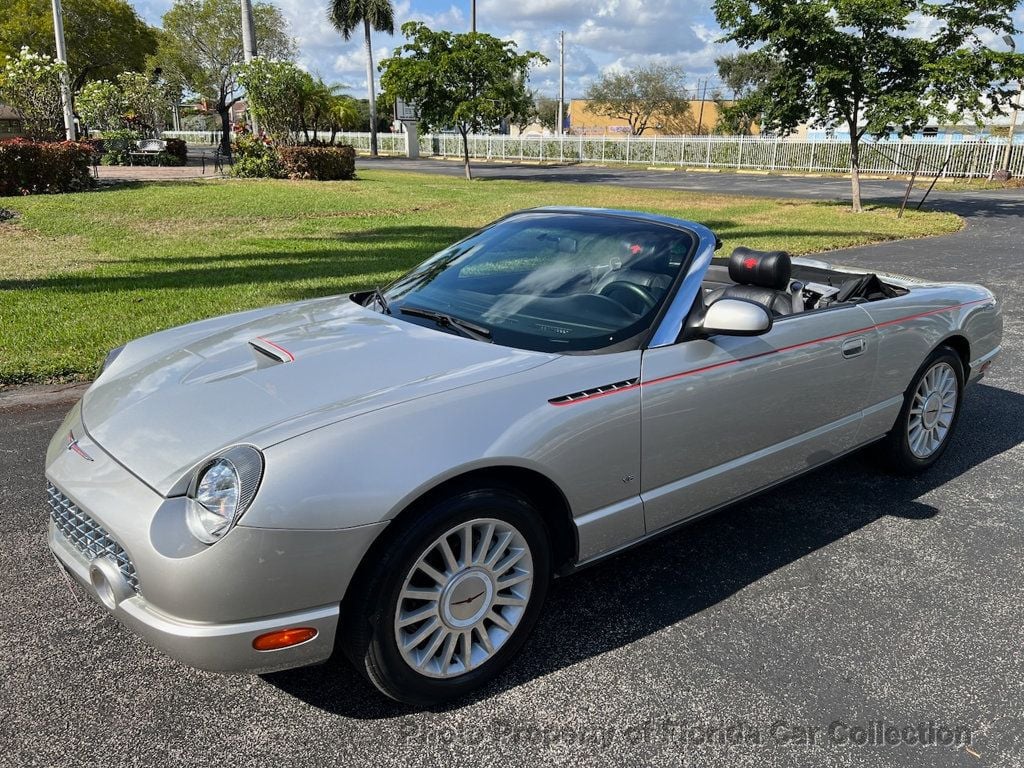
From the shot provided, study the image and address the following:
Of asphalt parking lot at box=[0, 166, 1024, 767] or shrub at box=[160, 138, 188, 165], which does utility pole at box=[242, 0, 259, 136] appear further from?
asphalt parking lot at box=[0, 166, 1024, 767]

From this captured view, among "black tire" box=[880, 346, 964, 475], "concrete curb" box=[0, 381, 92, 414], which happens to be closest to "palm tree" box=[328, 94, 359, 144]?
"concrete curb" box=[0, 381, 92, 414]

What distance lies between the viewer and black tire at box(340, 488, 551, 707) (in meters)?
2.22

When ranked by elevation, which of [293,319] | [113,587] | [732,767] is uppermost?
[293,319]

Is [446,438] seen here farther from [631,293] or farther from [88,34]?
[88,34]

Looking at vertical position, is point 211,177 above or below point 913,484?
above

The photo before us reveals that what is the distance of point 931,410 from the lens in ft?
14.0

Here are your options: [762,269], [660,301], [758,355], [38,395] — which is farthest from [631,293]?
[38,395]

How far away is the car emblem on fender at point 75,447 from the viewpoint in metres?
2.49

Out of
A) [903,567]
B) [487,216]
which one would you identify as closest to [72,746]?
[903,567]

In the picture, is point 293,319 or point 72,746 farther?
point 293,319

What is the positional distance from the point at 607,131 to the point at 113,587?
8866 centimetres

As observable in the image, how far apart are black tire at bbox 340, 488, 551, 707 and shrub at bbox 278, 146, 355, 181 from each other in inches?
954

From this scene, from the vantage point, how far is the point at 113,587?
7.22 ft

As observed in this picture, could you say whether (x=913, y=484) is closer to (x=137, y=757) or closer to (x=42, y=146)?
(x=137, y=757)
